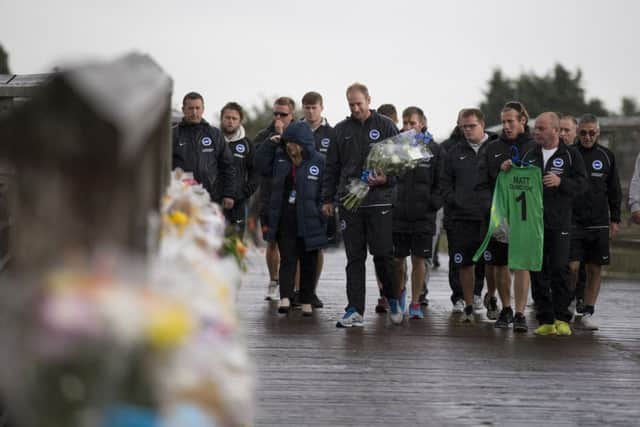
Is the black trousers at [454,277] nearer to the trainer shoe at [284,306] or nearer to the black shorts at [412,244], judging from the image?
the black shorts at [412,244]

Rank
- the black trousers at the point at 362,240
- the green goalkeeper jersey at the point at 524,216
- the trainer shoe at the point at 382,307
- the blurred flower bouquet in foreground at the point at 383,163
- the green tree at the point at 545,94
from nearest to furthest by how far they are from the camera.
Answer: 1. the green goalkeeper jersey at the point at 524,216
2. the blurred flower bouquet in foreground at the point at 383,163
3. the black trousers at the point at 362,240
4. the trainer shoe at the point at 382,307
5. the green tree at the point at 545,94

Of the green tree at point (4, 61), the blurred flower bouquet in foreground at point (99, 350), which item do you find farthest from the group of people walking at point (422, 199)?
the green tree at point (4, 61)

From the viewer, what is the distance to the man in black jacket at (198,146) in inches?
496

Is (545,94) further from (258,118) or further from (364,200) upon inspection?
(364,200)

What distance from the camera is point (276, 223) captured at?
13.2 meters

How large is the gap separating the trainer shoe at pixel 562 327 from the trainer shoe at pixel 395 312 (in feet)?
4.70

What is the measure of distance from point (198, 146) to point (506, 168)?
115 inches

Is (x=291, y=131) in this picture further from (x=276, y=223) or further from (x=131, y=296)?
(x=131, y=296)

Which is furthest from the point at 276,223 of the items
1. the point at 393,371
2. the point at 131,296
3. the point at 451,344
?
the point at 131,296

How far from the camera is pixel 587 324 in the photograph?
12.8 m

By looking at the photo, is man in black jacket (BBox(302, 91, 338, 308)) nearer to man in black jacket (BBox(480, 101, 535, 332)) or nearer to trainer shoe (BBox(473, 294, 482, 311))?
trainer shoe (BBox(473, 294, 482, 311))

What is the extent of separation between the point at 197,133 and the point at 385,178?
6.56 feet

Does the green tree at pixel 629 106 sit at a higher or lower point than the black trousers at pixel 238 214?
higher

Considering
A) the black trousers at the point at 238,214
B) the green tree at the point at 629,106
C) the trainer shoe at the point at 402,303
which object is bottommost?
the trainer shoe at the point at 402,303
